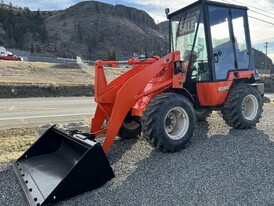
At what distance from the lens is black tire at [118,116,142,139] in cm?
610

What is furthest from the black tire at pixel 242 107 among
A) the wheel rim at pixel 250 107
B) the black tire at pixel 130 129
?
the black tire at pixel 130 129

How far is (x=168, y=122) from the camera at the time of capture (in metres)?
5.50

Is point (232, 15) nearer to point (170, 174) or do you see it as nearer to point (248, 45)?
point (248, 45)

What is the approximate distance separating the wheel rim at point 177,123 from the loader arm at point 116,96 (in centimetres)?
69

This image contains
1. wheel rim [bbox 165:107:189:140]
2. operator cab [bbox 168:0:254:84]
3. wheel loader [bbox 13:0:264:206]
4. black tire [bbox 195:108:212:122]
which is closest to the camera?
wheel loader [bbox 13:0:264:206]

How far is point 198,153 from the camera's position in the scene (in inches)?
206

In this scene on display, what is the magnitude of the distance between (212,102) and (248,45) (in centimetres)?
197

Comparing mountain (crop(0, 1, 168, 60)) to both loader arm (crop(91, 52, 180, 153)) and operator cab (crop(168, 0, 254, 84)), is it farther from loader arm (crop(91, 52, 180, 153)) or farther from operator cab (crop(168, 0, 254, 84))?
loader arm (crop(91, 52, 180, 153))

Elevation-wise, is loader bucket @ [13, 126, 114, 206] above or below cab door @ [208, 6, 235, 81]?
below

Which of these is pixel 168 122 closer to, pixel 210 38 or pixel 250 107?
pixel 210 38

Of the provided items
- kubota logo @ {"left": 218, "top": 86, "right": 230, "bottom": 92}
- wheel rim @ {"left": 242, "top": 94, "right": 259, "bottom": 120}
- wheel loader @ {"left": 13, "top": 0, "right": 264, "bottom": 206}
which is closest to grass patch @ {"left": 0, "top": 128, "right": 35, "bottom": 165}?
wheel loader @ {"left": 13, "top": 0, "right": 264, "bottom": 206}

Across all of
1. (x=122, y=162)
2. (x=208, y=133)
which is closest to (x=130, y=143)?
(x=122, y=162)

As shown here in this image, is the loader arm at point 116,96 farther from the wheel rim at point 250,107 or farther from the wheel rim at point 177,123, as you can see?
the wheel rim at point 250,107

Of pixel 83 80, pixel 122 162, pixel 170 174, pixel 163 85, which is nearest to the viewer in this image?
pixel 170 174
